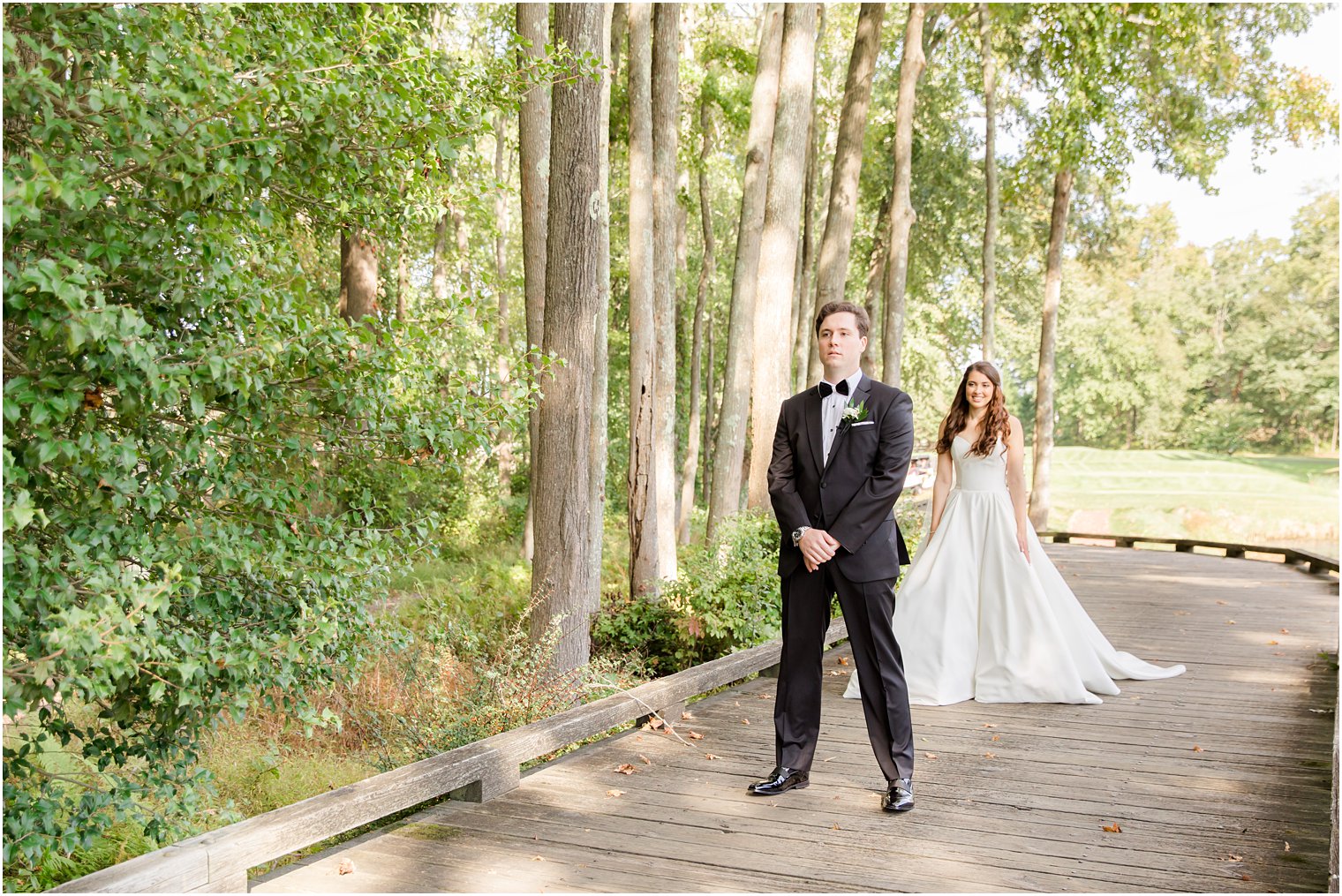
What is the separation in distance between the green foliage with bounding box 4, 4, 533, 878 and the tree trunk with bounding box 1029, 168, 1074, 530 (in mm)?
19499

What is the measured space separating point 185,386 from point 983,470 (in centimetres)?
658

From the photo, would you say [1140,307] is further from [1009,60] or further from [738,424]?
[738,424]

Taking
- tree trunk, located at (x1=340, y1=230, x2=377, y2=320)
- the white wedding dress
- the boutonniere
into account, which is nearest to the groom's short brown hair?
the boutonniere

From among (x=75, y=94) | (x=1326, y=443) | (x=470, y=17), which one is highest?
(x=470, y=17)

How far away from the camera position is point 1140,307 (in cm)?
5431

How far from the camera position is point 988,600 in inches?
322

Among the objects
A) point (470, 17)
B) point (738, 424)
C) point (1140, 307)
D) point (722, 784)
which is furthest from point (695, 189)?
point (1140, 307)

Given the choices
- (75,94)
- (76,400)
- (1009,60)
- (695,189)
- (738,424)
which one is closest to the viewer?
(76,400)

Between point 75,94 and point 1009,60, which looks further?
point 1009,60

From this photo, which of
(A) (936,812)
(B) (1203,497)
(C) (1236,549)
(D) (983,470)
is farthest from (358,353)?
(B) (1203,497)

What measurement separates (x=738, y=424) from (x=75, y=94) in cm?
1080

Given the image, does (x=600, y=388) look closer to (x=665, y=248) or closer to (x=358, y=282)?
(x=665, y=248)

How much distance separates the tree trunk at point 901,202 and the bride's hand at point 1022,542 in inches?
342

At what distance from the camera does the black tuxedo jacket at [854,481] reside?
5.19 metres
